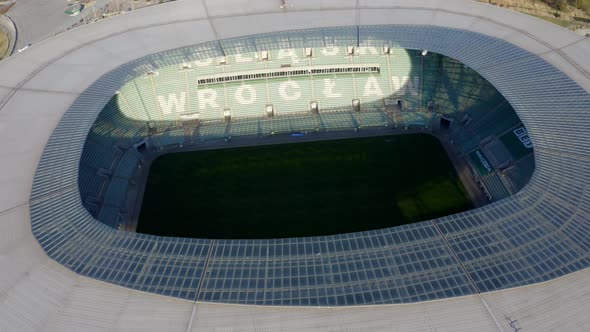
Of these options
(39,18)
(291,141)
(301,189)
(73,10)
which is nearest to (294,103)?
(291,141)

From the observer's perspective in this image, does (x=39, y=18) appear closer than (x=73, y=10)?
Yes

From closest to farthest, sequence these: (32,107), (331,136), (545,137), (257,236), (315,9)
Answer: (545,137), (257,236), (32,107), (331,136), (315,9)

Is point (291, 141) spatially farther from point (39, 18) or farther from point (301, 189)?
point (39, 18)

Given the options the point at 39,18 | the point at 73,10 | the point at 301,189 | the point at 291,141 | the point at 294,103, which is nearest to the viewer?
the point at 301,189

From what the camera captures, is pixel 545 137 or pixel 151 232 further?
pixel 151 232

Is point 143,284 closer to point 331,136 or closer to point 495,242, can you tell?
point 495,242

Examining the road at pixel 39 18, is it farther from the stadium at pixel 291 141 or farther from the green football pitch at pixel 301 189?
the green football pitch at pixel 301 189

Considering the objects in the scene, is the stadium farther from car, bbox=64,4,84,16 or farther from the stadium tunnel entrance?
car, bbox=64,4,84,16

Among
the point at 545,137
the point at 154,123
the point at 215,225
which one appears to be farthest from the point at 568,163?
the point at 154,123
